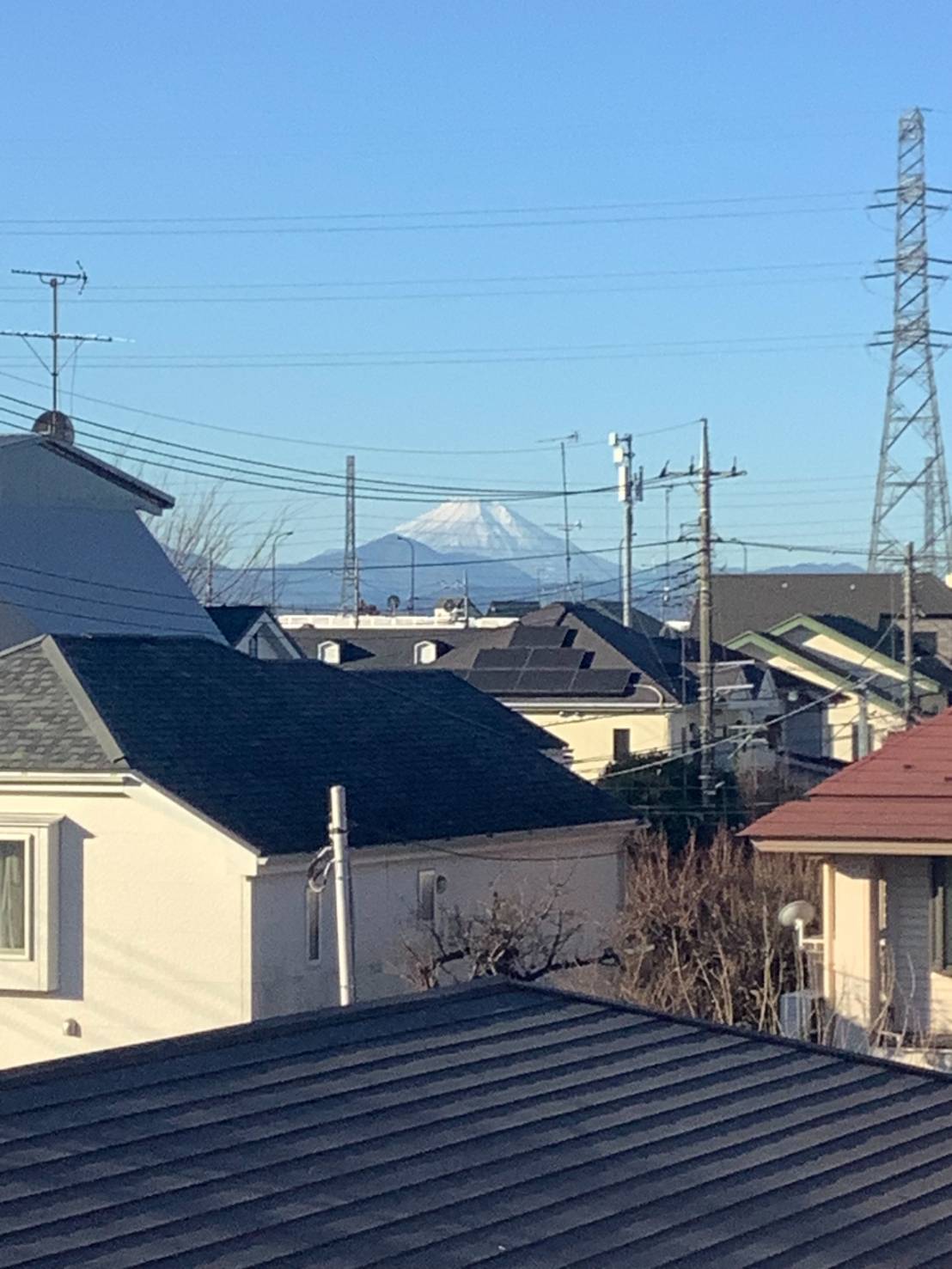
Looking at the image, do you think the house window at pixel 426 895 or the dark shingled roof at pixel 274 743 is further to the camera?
the house window at pixel 426 895

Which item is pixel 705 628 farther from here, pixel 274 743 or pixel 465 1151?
pixel 465 1151

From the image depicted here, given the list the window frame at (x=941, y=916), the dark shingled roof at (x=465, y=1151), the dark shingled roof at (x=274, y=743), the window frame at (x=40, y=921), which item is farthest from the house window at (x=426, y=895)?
the dark shingled roof at (x=465, y=1151)

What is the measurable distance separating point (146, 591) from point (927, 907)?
1935cm

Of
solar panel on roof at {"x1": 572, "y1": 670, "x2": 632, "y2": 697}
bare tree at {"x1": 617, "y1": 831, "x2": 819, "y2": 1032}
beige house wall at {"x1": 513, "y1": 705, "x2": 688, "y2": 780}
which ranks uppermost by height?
solar panel on roof at {"x1": 572, "y1": 670, "x2": 632, "y2": 697}

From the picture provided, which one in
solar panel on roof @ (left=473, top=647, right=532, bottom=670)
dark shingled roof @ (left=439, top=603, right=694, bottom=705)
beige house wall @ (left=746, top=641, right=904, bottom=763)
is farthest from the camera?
beige house wall @ (left=746, top=641, right=904, bottom=763)

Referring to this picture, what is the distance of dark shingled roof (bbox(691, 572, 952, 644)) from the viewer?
60.6 m

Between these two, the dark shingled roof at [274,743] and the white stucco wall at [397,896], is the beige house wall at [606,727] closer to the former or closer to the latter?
the dark shingled roof at [274,743]

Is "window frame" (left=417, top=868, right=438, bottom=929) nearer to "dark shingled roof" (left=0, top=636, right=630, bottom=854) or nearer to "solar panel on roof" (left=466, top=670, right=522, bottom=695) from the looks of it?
"dark shingled roof" (left=0, top=636, right=630, bottom=854)

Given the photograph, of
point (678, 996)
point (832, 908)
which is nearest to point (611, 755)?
point (678, 996)

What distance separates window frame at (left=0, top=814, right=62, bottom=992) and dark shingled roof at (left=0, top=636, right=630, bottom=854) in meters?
0.70

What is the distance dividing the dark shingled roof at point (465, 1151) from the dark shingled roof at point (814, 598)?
165ft

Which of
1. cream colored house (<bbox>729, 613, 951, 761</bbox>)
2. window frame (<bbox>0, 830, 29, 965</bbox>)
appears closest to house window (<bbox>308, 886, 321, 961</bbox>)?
window frame (<bbox>0, 830, 29, 965</bbox>)

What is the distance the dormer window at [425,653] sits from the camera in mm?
45688

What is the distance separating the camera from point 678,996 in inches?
752
